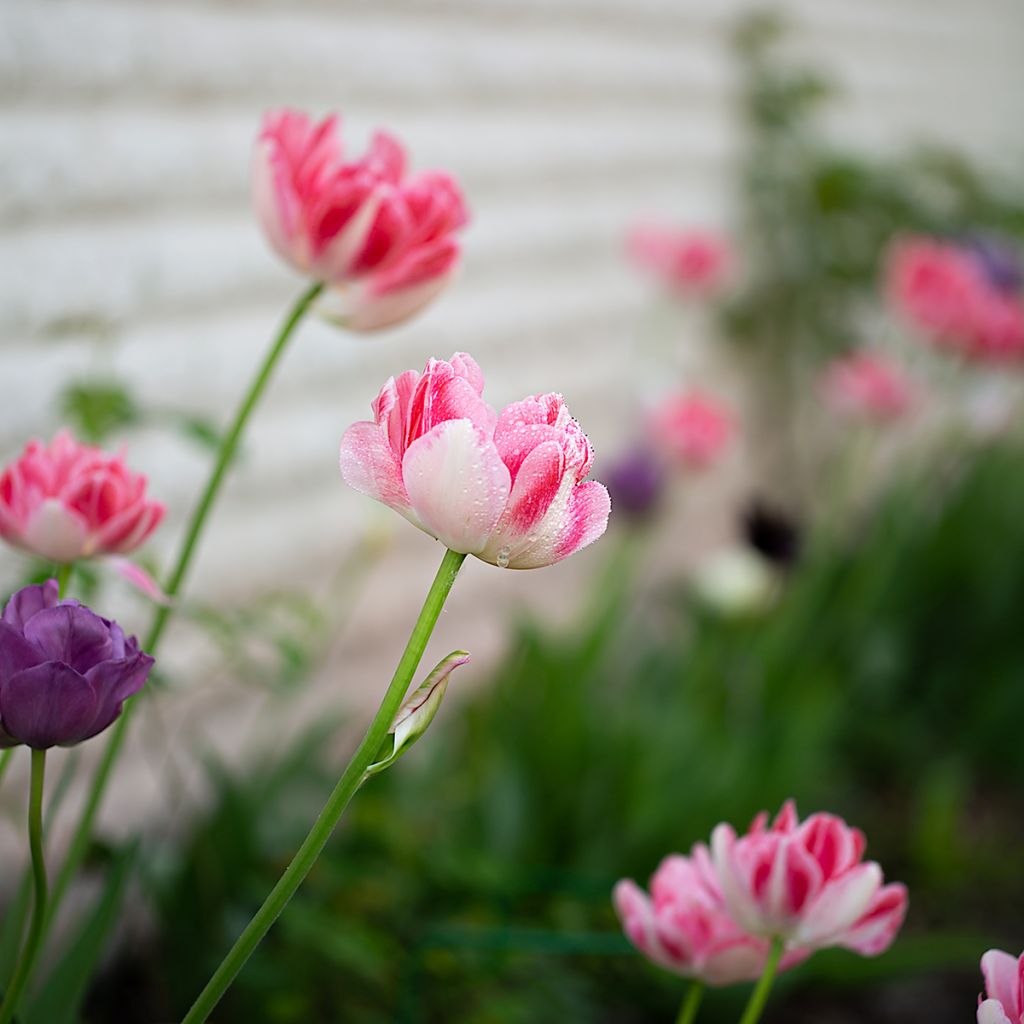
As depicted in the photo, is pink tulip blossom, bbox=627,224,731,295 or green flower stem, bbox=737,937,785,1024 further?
pink tulip blossom, bbox=627,224,731,295

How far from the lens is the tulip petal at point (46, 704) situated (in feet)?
1.37

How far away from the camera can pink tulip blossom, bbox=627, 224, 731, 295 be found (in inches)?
96.5

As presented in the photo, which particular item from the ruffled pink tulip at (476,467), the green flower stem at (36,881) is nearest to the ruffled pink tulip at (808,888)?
the ruffled pink tulip at (476,467)

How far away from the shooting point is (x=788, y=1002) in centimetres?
189

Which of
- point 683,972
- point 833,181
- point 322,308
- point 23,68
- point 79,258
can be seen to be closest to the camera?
point 683,972

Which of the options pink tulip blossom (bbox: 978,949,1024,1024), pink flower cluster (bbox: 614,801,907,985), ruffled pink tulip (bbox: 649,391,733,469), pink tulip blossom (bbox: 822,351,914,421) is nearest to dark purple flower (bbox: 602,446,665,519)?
ruffled pink tulip (bbox: 649,391,733,469)

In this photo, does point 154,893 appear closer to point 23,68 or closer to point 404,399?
point 23,68

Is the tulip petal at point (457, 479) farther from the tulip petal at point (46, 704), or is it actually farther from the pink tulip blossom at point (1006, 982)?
the pink tulip blossom at point (1006, 982)

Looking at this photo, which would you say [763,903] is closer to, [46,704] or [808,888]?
[808,888]

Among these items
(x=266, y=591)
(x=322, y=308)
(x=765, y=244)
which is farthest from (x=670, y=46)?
(x=322, y=308)

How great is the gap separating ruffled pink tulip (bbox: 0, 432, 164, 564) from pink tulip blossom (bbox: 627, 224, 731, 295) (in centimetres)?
200

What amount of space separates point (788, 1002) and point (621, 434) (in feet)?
5.72

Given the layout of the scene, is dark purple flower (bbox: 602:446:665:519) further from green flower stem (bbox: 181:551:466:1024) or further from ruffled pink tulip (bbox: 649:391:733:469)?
green flower stem (bbox: 181:551:466:1024)

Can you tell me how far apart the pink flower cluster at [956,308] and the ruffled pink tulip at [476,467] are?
1970mm
